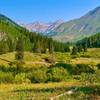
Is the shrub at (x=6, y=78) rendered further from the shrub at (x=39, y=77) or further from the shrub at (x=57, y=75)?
the shrub at (x=57, y=75)

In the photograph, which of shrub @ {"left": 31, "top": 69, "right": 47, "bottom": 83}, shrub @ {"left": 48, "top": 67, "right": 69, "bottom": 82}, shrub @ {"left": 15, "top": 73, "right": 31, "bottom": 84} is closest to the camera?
shrub @ {"left": 31, "top": 69, "right": 47, "bottom": 83}

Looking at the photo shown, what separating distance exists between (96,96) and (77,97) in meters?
1.29

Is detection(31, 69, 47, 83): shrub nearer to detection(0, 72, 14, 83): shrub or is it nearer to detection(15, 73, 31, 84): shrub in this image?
detection(15, 73, 31, 84): shrub

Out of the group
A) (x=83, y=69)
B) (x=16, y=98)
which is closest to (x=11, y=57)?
(x=83, y=69)

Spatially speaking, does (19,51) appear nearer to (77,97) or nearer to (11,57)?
(11,57)

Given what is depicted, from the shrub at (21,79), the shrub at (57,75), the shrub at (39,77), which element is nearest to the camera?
the shrub at (39,77)

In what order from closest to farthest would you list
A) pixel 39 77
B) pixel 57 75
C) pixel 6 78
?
pixel 39 77
pixel 6 78
pixel 57 75

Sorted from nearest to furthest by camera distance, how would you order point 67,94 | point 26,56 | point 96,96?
point 96,96, point 67,94, point 26,56

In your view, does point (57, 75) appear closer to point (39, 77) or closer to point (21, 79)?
point (39, 77)

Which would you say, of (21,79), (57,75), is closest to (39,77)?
(21,79)

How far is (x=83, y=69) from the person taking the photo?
5966 centimetres

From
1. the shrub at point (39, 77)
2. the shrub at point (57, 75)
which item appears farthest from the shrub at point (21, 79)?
the shrub at point (57, 75)

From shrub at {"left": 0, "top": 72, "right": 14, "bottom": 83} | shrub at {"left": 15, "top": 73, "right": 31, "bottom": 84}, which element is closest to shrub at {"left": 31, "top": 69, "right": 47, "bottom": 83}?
shrub at {"left": 15, "top": 73, "right": 31, "bottom": 84}

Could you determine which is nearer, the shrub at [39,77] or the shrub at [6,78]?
the shrub at [39,77]
